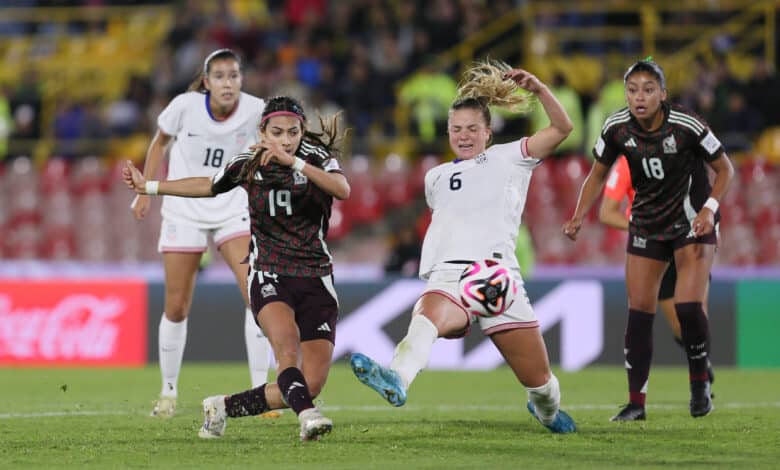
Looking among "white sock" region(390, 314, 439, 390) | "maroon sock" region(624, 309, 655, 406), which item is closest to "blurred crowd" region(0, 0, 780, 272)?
"maroon sock" region(624, 309, 655, 406)

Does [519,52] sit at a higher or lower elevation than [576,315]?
higher

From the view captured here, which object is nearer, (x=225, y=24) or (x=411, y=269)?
(x=411, y=269)

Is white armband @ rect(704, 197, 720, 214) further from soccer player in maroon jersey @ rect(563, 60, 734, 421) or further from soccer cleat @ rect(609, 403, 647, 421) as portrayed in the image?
soccer cleat @ rect(609, 403, 647, 421)

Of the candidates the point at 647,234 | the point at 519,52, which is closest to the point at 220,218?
the point at 647,234

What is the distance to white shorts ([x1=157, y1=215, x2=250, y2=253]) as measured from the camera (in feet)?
30.2

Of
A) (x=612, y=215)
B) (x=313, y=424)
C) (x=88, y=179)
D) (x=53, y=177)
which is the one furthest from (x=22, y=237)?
(x=313, y=424)

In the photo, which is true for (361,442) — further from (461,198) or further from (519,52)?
(519,52)

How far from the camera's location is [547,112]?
294 inches

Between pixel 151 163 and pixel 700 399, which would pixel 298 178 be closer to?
pixel 151 163

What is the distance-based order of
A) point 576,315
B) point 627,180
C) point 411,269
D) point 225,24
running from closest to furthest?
point 627,180 < point 576,315 < point 411,269 < point 225,24

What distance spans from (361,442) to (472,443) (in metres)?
0.61

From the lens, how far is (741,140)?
1797 centimetres

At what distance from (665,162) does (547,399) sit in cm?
181

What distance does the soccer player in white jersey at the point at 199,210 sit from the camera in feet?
30.3
